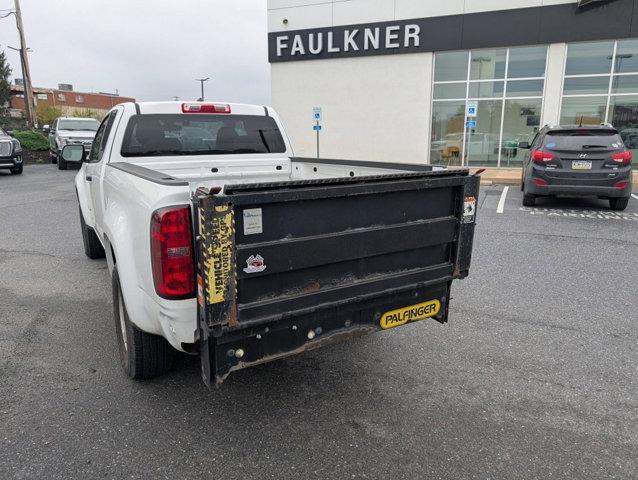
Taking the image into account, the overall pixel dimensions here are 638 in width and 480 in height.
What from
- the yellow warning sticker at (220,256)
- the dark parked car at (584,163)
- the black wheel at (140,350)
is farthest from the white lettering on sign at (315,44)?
the yellow warning sticker at (220,256)

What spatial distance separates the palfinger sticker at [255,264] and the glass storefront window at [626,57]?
1852 cm

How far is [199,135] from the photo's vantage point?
15.6 feet

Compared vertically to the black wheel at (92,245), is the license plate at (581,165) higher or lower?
higher

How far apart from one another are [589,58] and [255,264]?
732 inches

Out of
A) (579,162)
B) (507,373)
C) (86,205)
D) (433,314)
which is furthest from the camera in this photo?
(579,162)

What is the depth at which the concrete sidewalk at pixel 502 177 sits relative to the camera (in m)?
15.5

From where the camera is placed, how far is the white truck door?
4374 millimetres

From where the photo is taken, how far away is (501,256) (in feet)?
21.7

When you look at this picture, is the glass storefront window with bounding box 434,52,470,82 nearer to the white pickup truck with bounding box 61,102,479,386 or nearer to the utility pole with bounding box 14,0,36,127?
the white pickup truck with bounding box 61,102,479,386

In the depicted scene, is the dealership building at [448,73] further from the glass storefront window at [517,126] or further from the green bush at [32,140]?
the green bush at [32,140]

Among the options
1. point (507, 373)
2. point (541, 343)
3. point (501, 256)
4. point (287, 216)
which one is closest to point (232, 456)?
point (287, 216)

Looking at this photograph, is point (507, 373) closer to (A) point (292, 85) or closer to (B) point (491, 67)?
(B) point (491, 67)

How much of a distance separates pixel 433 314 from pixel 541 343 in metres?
1.29

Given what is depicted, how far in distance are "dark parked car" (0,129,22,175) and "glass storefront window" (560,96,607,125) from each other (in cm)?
1929
